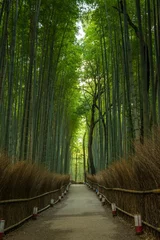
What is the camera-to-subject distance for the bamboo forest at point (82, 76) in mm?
4246

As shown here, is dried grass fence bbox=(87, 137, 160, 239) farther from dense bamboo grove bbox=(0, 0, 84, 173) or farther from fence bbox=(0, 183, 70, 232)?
dense bamboo grove bbox=(0, 0, 84, 173)

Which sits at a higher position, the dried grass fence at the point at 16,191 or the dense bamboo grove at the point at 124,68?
the dense bamboo grove at the point at 124,68

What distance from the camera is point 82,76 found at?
15.8 m

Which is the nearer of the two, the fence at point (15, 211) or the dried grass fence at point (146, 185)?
the dried grass fence at point (146, 185)

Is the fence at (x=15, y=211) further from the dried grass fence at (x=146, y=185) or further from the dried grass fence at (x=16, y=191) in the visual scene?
the dried grass fence at (x=146, y=185)

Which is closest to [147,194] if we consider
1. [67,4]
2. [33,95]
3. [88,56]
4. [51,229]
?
[51,229]

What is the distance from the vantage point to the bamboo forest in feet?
13.9

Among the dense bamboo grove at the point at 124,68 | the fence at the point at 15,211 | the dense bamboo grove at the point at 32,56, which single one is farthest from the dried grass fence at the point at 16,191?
the dense bamboo grove at the point at 124,68

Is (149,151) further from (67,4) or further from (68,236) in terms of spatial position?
(67,4)

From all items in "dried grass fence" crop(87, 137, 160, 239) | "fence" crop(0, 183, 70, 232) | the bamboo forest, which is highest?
the bamboo forest

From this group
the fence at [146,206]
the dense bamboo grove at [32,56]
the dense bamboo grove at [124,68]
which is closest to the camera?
the fence at [146,206]

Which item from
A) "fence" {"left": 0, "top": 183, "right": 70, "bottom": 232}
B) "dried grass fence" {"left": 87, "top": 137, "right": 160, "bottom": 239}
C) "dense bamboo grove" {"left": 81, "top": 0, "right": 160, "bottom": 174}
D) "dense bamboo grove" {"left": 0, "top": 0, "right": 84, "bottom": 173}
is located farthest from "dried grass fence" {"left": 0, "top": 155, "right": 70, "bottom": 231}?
"dense bamboo grove" {"left": 81, "top": 0, "right": 160, "bottom": 174}

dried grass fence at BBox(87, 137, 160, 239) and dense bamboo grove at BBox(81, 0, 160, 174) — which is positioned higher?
dense bamboo grove at BBox(81, 0, 160, 174)

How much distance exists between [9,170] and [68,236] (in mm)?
1158
